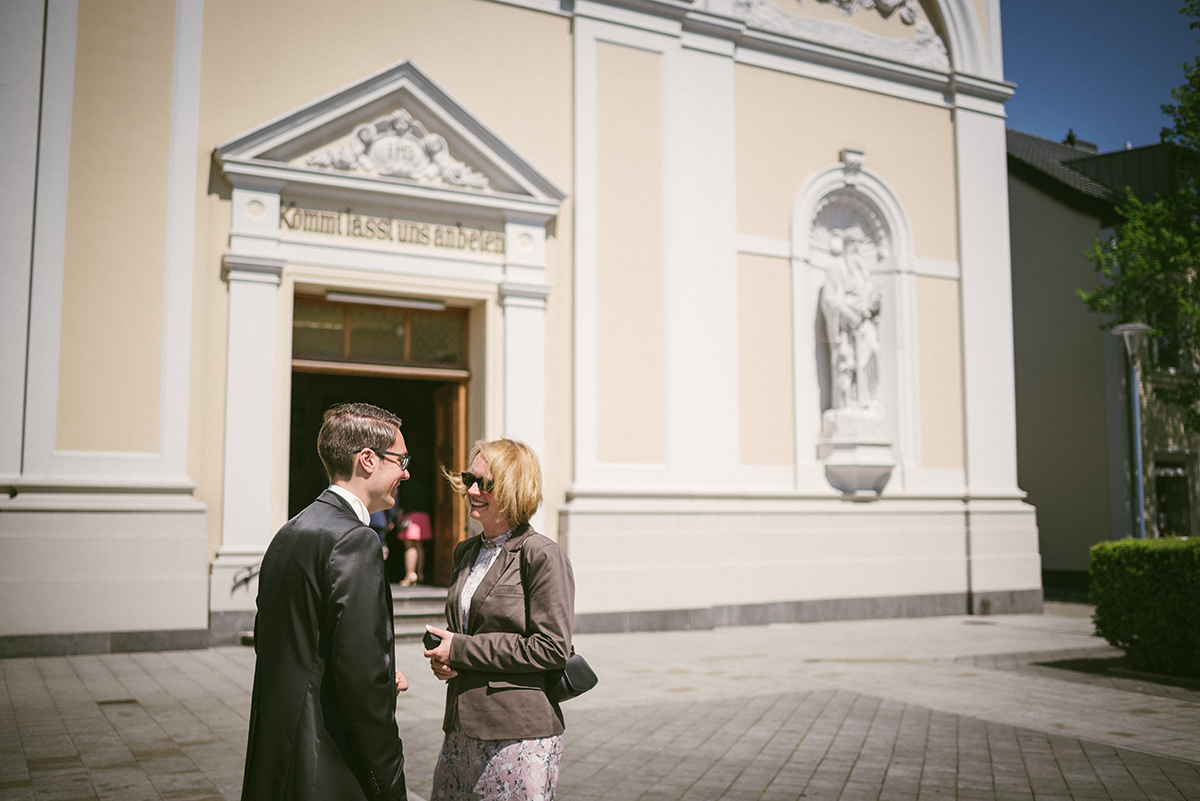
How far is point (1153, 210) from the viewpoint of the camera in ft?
55.2

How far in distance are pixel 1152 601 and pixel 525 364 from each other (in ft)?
23.1

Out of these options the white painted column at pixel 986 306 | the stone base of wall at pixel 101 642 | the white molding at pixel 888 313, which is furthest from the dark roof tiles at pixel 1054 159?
the stone base of wall at pixel 101 642

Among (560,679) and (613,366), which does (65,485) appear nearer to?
(613,366)

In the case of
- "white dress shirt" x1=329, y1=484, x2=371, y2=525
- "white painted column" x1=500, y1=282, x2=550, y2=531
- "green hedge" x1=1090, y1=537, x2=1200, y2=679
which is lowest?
"green hedge" x1=1090, y1=537, x2=1200, y2=679

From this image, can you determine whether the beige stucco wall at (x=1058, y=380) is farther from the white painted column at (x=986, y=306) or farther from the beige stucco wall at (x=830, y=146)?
the beige stucco wall at (x=830, y=146)

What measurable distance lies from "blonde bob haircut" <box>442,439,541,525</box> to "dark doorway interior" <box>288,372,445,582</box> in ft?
32.0

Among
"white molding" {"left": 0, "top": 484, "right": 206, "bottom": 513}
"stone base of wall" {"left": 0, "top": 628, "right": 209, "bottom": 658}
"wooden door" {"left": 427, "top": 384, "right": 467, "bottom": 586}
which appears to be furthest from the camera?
"wooden door" {"left": 427, "top": 384, "right": 467, "bottom": 586}

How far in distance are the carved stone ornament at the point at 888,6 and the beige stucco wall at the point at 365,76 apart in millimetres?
4736

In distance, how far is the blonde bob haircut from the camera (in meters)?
3.08

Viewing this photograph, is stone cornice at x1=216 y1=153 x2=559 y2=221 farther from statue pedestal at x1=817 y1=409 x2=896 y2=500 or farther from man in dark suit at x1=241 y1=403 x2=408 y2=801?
man in dark suit at x1=241 y1=403 x2=408 y2=801

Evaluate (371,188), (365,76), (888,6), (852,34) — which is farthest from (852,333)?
(365,76)

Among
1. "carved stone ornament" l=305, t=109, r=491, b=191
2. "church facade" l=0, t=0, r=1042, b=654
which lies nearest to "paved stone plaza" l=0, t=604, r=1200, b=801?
"church facade" l=0, t=0, r=1042, b=654

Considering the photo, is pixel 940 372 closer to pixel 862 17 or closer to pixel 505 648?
pixel 862 17

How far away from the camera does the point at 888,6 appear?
591 inches
